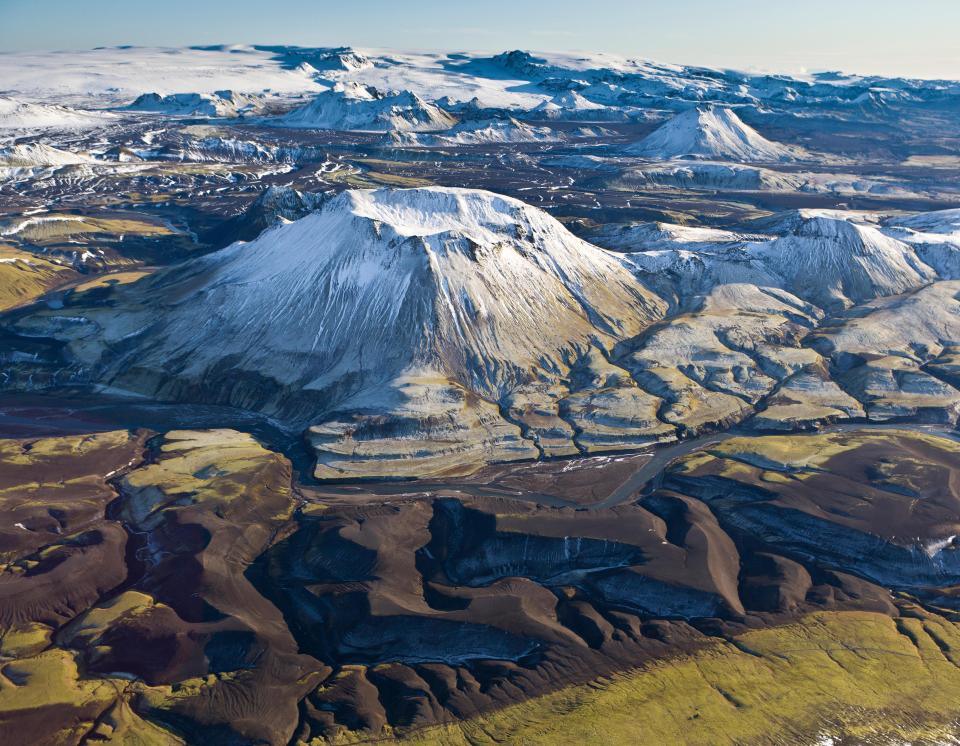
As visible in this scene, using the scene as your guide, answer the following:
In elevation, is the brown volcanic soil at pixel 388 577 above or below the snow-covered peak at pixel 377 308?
below

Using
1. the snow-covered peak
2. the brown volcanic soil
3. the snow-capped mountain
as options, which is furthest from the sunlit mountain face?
the snow-capped mountain

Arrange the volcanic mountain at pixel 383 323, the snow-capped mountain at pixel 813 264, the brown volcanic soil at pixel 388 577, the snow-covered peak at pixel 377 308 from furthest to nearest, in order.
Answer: the snow-capped mountain at pixel 813 264 → the snow-covered peak at pixel 377 308 → the volcanic mountain at pixel 383 323 → the brown volcanic soil at pixel 388 577

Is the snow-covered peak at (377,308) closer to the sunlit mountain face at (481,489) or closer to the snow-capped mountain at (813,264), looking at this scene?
the sunlit mountain face at (481,489)

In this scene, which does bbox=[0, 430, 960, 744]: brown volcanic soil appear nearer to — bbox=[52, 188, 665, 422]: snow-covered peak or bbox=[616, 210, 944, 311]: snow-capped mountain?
bbox=[52, 188, 665, 422]: snow-covered peak

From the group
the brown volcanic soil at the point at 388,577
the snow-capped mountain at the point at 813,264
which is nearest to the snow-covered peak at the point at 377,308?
the snow-capped mountain at the point at 813,264

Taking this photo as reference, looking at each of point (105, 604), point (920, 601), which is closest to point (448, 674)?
point (105, 604)

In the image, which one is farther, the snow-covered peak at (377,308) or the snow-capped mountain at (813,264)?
the snow-capped mountain at (813,264)
